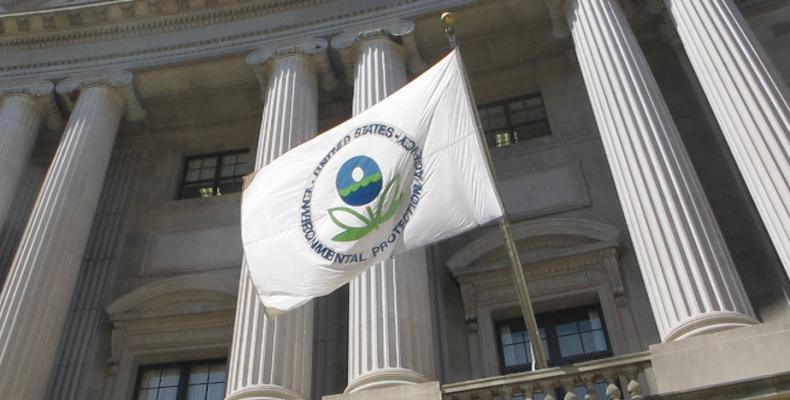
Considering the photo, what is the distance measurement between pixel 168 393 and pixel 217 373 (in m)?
1.10

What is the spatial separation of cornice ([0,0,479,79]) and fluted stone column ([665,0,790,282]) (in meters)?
6.65

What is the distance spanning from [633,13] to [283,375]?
468 inches

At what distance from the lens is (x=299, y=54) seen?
801 inches

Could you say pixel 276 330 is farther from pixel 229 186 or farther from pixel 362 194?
pixel 229 186

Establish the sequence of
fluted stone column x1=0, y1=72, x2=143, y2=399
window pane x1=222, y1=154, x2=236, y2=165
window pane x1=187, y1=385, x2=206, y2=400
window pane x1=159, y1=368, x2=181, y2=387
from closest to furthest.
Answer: fluted stone column x1=0, y1=72, x2=143, y2=399, window pane x1=187, y1=385, x2=206, y2=400, window pane x1=159, y1=368, x2=181, y2=387, window pane x1=222, y1=154, x2=236, y2=165

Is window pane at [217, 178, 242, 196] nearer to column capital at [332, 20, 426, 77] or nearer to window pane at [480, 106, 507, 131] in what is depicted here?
column capital at [332, 20, 426, 77]

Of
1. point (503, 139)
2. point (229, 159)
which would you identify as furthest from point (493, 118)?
point (229, 159)

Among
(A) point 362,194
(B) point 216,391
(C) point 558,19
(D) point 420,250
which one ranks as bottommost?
(B) point 216,391

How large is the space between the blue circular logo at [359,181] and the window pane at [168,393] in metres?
8.09

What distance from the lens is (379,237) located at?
38.6 feet

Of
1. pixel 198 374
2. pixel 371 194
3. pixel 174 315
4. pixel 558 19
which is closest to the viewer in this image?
pixel 371 194

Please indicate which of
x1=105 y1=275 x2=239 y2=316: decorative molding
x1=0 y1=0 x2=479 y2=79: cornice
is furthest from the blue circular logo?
x1=0 y1=0 x2=479 y2=79: cornice

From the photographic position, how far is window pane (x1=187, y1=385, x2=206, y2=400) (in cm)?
1816

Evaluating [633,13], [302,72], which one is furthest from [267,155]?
[633,13]
